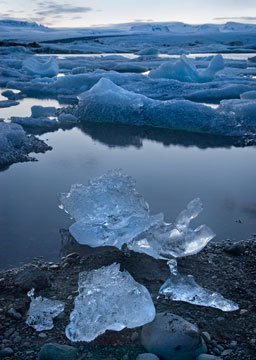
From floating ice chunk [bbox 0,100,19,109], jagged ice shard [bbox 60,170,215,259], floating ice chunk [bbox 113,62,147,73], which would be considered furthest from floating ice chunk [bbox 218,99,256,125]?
floating ice chunk [bbox 113,62,147,73]

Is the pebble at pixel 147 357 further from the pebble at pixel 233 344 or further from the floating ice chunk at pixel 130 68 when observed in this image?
the floating ice chunk at pixel 130 68

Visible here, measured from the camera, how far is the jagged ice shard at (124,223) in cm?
213

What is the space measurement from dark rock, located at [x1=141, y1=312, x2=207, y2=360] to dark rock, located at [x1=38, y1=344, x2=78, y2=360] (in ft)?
0.88

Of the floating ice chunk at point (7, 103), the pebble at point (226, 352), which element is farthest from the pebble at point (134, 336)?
the floating ice chunk at point (7, 103)

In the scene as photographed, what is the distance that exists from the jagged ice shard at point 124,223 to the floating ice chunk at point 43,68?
11274 millimetres

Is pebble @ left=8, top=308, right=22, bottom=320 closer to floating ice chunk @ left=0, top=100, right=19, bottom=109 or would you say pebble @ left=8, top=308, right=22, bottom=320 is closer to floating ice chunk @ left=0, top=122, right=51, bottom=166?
floating ice chunk @ left=0, top=122, right=51, bottom=166

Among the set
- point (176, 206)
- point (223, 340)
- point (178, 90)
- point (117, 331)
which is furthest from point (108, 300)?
point (178, 90)

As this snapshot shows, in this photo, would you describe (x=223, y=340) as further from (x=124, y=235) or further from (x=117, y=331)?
(x=124, y=235)

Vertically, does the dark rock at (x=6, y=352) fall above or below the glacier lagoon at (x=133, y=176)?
above

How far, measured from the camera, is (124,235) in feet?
6.90

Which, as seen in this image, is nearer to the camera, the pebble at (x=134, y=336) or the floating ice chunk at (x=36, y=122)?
the pebble at (x=134, y=336)

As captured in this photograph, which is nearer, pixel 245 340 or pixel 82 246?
pixel 245 340

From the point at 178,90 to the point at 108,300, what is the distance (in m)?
7.76

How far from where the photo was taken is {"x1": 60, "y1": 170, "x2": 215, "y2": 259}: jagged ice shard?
2135mm
